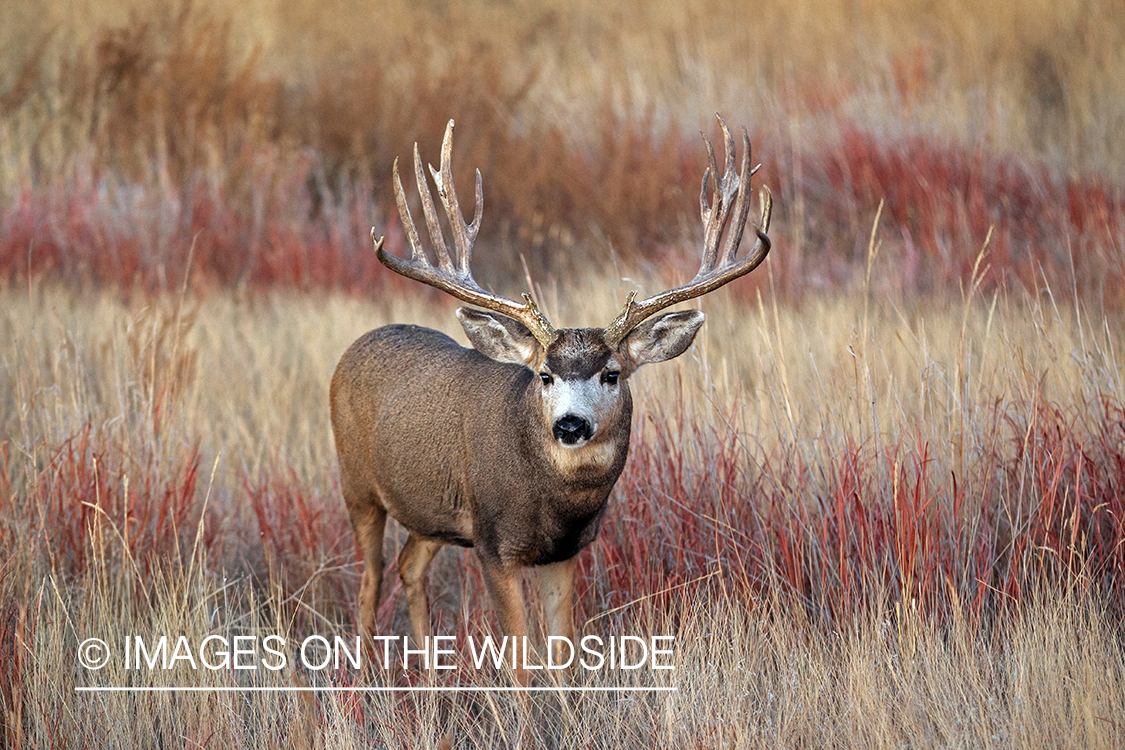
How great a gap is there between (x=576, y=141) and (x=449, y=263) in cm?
894

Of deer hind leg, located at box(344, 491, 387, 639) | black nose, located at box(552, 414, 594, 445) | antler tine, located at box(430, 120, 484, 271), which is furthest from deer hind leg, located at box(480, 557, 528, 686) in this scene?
antler tine, located at box(430, 120, 484, 271)

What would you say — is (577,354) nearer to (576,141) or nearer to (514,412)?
(514,412)

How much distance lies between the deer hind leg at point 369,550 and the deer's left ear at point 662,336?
4.79ft

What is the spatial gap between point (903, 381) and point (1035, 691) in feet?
7.07

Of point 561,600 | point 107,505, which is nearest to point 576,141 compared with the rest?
point 107,505

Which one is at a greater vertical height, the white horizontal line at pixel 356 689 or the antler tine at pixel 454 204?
the antler tine at pixel 454 204

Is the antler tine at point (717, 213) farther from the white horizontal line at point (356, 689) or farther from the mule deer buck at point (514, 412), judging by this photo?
the white horizontal line at point (356, 689)

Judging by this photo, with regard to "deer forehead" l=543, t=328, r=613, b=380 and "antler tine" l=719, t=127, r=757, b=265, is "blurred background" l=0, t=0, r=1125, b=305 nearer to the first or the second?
"antler tine" l=719, t=127, r=757, b=265

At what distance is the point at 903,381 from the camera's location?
5.51 meters

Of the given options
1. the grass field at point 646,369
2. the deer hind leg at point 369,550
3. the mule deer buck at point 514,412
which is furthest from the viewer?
the deer hind leg at point 369,550

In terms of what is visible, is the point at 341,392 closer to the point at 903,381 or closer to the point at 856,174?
the point at 903,381

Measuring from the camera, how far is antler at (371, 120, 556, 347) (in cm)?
410
